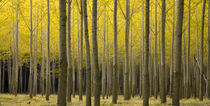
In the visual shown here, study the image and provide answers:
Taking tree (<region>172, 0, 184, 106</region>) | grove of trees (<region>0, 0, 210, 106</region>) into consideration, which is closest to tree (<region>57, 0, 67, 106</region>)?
grove of trees (<region>0, 0, 210, 106</region>)

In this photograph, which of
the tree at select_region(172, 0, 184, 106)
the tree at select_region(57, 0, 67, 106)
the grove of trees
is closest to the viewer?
the tree at select_region(57, 0, 67, 106)

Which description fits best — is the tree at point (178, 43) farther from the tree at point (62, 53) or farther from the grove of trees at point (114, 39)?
the tree at point (62, 53)

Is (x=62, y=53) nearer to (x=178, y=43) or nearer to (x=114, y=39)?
(x=178, y=43)

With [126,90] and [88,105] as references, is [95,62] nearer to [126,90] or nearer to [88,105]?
[88,105]

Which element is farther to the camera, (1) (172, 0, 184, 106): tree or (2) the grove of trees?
(2) the grove of trees

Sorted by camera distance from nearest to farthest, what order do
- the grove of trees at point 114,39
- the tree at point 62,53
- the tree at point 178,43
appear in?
1. the tree at point 62,53
2. the tree at point 178,43
3. the grove of trees at point 114,39

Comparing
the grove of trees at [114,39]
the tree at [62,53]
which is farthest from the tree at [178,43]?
the tree at [62,53]

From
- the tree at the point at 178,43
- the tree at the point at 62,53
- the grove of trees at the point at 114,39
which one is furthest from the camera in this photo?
the grove of trees at the point at 114,39

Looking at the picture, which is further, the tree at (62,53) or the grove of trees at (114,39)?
the grove of trees at (114,39)

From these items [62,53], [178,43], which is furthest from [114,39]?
[62,53]

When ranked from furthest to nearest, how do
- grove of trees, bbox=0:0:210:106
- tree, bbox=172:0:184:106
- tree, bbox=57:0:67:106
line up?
grove of trees, bbox=0:0:210:106, tree, bbox=172:0:184:106, tree, bbox=57:0:67:106

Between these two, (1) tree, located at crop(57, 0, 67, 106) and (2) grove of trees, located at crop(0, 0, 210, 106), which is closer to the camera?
(1) tree, located at crop(57, 0, 67, 106)

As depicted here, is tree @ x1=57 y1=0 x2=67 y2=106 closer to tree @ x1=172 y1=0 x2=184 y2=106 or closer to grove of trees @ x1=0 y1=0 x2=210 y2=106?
grove of trees @ x1=0 y1=0 x2=210 y2=106

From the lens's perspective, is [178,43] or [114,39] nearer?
[178,43]
